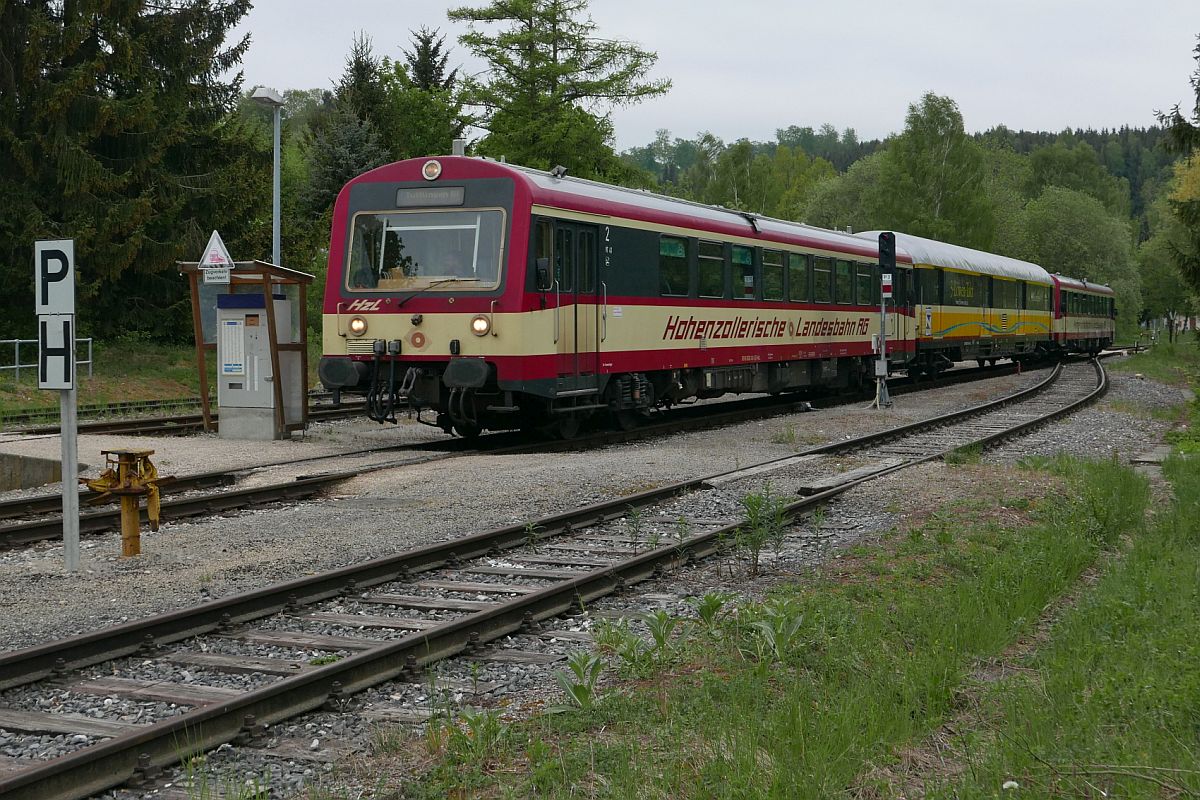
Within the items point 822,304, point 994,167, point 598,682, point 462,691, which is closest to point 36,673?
point 462,691

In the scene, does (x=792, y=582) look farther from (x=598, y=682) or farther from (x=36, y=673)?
(x=36, y=673)

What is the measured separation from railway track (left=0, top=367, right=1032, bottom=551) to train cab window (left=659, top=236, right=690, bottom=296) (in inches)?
79.6

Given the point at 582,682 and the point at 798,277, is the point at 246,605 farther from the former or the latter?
the point at 798,277

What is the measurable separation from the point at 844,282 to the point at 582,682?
65.4 ft

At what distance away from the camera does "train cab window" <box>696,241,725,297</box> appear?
18.5m

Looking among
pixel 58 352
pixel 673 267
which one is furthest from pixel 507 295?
pixel 58 352

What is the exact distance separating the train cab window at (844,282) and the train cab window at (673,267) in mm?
6730

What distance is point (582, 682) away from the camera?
5375 millimetres

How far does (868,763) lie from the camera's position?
14.8 feet

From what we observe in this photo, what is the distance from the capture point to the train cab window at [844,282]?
2400cm

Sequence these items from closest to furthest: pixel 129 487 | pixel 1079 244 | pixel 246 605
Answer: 1. pixel 246 605
2. pixel 129 487
3. pixel 1079 244

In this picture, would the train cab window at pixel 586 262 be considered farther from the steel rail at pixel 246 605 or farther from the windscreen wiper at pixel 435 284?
the steel rail at pixel 246 605

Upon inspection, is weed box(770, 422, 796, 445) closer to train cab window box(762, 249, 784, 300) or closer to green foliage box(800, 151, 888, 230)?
train cab window box(762, 249, 784, 300)

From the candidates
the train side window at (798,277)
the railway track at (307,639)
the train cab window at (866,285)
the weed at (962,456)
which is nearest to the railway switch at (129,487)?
the railway track at (307,639)
